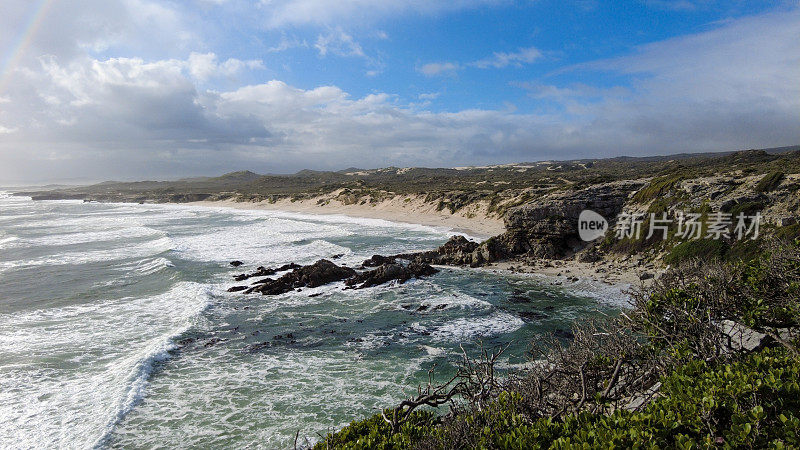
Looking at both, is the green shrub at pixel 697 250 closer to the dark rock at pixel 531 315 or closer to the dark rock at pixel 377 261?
the dark rock at pixel 531 315

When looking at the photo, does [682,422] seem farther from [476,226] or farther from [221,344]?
[476,226]

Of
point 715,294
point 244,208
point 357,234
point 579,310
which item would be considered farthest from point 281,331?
point 244,208

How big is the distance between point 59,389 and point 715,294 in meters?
14.1

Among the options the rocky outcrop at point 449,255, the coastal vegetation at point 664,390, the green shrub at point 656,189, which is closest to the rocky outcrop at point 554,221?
the green shrub at point 656,189

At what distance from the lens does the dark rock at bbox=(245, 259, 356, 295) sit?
61.2 feet

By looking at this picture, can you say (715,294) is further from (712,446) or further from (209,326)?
(209,326)

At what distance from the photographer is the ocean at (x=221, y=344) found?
8.52 m

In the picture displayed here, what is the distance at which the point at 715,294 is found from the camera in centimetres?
626

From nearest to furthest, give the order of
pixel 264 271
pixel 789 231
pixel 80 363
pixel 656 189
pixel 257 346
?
pixel 80 363
pixel 257 346
pixel 789 231
pixel 264 271
pixel 656 189

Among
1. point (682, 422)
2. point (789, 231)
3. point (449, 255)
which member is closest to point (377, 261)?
point (449, 255)

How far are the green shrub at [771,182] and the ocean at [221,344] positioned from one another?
9.21 m

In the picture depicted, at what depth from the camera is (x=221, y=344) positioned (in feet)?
41.6

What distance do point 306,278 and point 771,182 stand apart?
22362mm

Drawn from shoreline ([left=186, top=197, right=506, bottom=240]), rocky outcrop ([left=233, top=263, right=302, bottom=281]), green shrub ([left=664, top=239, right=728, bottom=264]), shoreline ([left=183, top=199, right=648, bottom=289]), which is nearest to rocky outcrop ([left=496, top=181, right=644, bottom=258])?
shoreline ([left=183, top=199, right=648, bottom=289])
